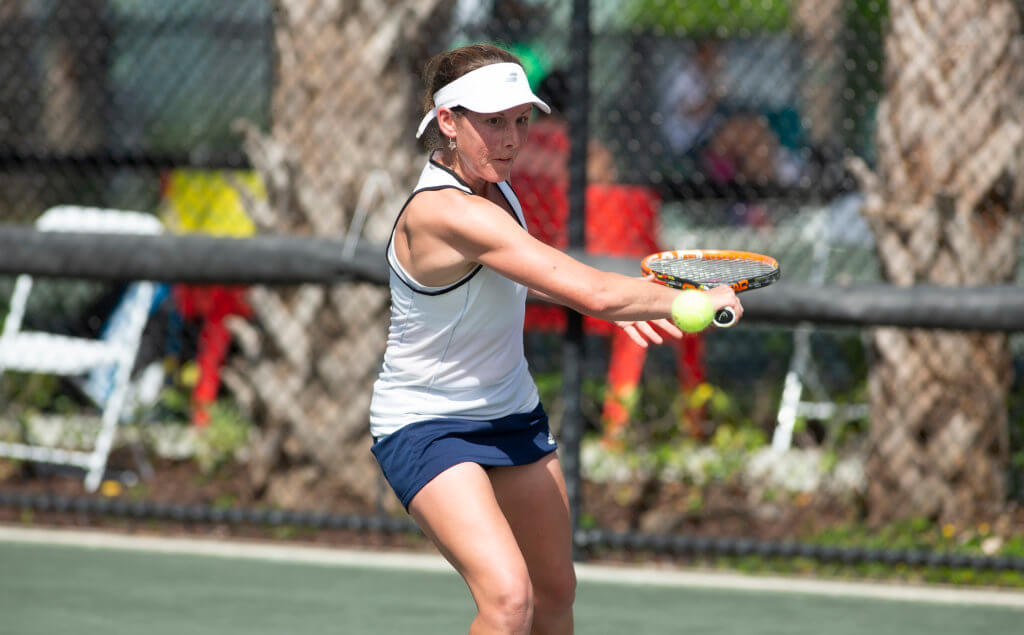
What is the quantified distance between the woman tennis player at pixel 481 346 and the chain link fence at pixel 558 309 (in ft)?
6.84

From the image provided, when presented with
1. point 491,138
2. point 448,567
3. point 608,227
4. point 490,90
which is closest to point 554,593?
point 491,138

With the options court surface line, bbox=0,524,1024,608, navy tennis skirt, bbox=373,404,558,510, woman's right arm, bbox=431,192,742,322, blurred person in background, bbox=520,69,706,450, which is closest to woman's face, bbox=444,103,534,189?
woman's right arm, bbox=431,192,742,322

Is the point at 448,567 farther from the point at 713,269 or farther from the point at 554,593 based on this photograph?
the point at 713,269

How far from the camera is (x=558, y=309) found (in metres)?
6.23

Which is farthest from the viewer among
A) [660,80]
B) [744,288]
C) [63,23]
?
[660,80]

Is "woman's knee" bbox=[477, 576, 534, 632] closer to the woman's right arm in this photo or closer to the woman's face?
the woman's right arm

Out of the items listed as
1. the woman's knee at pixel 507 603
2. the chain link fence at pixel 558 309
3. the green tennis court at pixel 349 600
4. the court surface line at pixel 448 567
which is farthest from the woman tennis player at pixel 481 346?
the chain link fence at pixel 558 309

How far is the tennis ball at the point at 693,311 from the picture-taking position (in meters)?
2.70

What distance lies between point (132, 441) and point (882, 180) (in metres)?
3.60

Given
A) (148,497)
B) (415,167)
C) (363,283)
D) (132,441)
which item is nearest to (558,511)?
(363,283)

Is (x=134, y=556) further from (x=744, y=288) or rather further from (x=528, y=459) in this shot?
(x=744, y=288)

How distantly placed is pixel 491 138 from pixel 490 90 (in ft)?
0.37

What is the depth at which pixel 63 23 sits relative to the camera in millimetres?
8922

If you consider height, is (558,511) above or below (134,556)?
above
